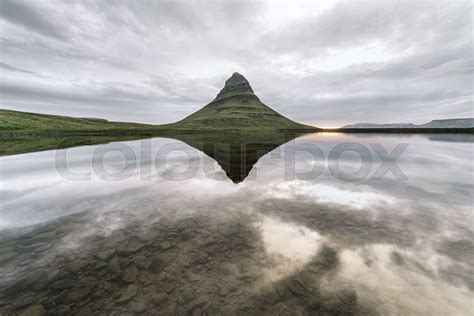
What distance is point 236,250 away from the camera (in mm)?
7219

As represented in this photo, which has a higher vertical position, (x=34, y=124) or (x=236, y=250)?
(x=34, y=124)

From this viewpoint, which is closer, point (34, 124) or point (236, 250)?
point (236, 250)

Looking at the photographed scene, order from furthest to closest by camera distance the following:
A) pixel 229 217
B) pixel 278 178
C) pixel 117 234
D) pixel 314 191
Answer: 1. pixel 278 178
2. pixel 314 191
3. pixel 229 217
4. pixel 117 234

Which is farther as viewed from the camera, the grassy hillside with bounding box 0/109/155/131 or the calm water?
the grassy hillside with bounding box 0/109/155/131

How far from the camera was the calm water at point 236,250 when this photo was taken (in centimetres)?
508

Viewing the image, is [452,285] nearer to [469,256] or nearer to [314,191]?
[469,256]

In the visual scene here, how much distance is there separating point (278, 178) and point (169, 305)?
13932mm

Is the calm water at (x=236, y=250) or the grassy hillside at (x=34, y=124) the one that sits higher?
the grassy hillside at (x=34, y=124)

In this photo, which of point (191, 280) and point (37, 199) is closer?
point (191, 280)

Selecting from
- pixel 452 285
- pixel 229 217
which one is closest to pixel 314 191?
pixel 229 217

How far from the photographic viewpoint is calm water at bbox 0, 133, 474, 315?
5082 millimetres

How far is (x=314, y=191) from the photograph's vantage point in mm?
14148

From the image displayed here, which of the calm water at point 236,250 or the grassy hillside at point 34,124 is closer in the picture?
the calm water at point 236,250

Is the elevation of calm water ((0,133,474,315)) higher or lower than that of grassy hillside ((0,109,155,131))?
lower
